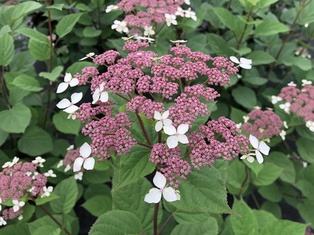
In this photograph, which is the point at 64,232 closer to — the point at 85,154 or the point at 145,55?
the point at 85,154

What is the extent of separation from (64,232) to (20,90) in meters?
0.81

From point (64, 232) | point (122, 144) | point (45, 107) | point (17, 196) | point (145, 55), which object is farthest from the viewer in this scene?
point (45, 107)

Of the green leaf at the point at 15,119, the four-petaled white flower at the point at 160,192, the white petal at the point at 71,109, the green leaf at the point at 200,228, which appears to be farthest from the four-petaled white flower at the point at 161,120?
the green leaf at the point at 15,119

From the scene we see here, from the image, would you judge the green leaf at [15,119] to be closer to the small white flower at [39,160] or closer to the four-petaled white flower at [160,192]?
the small white flower at [39,160]

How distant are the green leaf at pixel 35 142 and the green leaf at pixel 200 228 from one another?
101cm

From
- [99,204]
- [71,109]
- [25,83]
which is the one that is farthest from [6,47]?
[99,204]

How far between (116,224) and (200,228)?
356 millimetres

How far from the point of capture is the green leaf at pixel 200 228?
1.26 meters

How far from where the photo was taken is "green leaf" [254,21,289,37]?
1.93 meters

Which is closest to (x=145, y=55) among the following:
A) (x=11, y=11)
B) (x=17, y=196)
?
(x=17, y=196)

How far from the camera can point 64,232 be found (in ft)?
5.19

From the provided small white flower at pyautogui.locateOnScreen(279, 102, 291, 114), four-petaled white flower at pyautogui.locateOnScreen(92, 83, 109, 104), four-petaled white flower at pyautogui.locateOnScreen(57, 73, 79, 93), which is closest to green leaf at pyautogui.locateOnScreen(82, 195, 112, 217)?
four-petaled white flower at pyautogui.locateOnScreen(57, 73, 79, 93)

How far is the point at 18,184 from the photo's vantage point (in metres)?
1.32

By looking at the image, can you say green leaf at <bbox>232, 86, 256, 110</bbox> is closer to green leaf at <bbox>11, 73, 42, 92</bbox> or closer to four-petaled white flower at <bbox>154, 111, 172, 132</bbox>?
green leaf at <bbox>11, 73, 42, 92</bbox>
